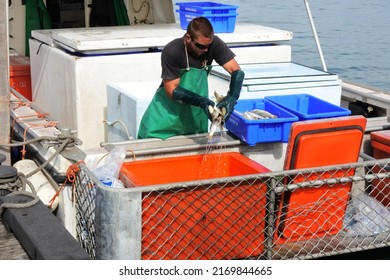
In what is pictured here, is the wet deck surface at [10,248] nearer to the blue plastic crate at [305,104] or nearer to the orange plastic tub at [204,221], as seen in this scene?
the orange plastic tub at [204,221]

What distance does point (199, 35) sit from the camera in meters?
4.70

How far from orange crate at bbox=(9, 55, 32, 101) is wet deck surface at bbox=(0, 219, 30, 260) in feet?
11.4

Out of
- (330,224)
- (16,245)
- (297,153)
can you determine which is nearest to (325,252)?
(330,224)

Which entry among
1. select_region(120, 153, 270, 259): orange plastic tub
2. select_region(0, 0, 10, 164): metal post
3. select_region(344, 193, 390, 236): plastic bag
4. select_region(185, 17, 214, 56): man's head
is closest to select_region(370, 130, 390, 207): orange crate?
select_region(344, 193, 390, 236): plastic bag

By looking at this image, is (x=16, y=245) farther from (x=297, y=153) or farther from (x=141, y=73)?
(x=141, y=73)

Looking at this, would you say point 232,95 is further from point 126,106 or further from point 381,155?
point 381,155

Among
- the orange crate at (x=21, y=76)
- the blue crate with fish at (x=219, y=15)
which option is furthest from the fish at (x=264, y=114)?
the orange crate at (x=21, y=76)

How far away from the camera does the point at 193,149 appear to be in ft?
15.9

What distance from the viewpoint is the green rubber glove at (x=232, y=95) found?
459cm

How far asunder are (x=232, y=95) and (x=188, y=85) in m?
0.36

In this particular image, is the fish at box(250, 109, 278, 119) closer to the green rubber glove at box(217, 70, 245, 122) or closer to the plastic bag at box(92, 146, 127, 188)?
the green rubber glove at box(217, 70, 245, 122)

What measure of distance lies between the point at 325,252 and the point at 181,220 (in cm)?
100

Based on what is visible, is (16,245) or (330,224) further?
(330,224)

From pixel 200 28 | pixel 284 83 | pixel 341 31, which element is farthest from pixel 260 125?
pixel 341 31
